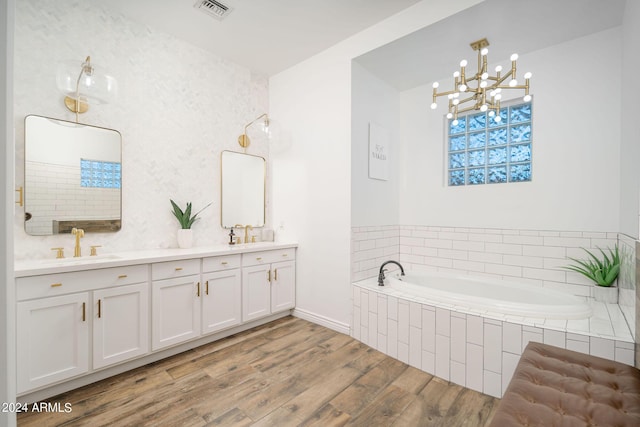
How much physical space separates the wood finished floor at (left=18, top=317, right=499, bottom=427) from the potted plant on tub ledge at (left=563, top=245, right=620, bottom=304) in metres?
1.29

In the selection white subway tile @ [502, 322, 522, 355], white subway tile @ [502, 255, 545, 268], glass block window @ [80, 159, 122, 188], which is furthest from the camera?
white subway tile @ [502, 255, 545, 268]

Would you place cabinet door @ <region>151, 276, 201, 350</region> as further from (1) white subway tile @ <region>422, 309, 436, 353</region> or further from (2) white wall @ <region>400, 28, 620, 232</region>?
(2) white wall @ <region>400, 28, 620, 232</region>

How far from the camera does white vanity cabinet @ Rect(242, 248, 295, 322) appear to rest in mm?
2934

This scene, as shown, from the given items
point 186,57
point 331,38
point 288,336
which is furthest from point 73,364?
point 331,38

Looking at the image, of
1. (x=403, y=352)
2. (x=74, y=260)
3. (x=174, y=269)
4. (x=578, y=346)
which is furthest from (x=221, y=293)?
(x=578, y=346)

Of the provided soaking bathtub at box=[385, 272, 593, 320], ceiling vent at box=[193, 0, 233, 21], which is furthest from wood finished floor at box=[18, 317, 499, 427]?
ceiling vent at box=[193, 0, 233, 21]

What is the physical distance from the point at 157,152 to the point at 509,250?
358 centimetres

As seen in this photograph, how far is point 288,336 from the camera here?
9.42 ft

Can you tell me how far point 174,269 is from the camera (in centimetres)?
240

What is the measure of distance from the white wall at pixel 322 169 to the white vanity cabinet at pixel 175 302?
4.03ft

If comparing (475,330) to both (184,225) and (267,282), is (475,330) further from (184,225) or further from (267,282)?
(184,225)

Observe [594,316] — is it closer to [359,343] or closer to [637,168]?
[637,168]

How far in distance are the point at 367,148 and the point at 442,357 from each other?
2076mm

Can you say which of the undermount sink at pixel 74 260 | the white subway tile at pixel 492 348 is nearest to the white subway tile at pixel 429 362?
the white subway tile at pixel 492 348
